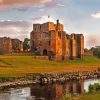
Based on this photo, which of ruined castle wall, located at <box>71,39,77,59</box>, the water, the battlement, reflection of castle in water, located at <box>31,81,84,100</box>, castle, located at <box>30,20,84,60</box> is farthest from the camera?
ruined castle wall, located at <box>71,39,77,59</box>

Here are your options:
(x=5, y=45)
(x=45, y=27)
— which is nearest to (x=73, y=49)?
(x=45, y=27)

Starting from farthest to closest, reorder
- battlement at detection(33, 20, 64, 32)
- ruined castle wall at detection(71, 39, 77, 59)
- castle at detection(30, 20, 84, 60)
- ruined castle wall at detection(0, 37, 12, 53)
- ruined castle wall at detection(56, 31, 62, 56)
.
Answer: ruined castle wall at detection(0, 37, 12, 53), ruined castle wall at detection(71, 39, 77, 59), battlement at detection(33, 20, 64, 32), ruined castle wall at detection(56, 31, 62, 56), castle at detection(30, 20, 84, 60)

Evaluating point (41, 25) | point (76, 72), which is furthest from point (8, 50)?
point (76, 72)

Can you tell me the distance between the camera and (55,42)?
398ft

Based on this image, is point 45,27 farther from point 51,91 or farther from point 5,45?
point 51,91

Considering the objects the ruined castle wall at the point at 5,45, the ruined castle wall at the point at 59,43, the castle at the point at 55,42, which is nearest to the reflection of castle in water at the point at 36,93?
the castle at the point at 55,42

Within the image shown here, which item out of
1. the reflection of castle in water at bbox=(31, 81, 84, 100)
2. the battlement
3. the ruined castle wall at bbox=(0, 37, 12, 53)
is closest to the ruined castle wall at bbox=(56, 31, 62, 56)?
the battlement

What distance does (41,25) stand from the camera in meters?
128

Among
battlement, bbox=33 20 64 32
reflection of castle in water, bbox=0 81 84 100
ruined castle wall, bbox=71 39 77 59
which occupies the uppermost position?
battlement, bbox=33 20 64 32

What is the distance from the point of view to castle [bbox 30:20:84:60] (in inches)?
4786

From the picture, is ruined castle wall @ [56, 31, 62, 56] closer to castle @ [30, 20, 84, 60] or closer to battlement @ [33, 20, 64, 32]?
castle @ [30, 20, 84, 60]

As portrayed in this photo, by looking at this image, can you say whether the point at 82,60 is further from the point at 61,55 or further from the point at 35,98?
the point at 35,98

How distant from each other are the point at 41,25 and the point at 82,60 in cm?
1689

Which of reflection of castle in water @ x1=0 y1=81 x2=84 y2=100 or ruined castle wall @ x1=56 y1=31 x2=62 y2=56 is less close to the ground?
ruined castle wall @ x1=56 y1=31 x2=62 y2=56
